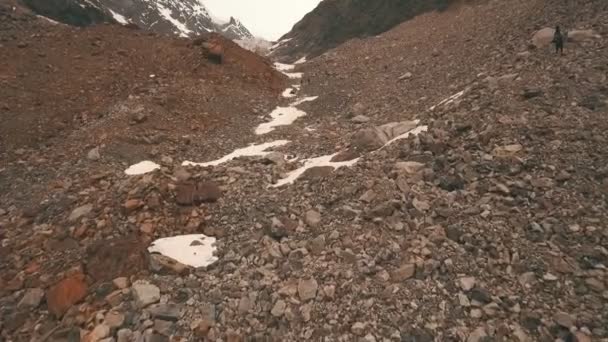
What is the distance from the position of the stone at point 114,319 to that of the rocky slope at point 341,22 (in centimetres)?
4376

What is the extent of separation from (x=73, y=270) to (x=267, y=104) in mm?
16635

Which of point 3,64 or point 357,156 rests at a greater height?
point 3,64

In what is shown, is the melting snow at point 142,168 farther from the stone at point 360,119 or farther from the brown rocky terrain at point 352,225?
the stone at point 360,119

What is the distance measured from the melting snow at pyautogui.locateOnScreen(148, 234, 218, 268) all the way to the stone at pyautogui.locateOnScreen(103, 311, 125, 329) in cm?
182

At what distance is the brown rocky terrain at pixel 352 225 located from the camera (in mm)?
6875

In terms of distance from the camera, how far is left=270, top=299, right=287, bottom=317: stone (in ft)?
23.6

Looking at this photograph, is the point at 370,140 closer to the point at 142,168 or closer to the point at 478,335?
the point at 478,335

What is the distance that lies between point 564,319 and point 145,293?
7.79m

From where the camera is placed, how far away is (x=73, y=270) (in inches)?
339

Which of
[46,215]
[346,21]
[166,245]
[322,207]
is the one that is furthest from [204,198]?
[346,21]

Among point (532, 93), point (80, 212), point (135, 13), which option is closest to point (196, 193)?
point (80, 212)

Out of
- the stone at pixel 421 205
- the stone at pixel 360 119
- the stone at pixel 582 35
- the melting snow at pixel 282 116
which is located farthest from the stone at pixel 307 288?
the stone at pixel 582 35

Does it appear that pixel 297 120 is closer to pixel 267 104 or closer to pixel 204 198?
pixel 267 104

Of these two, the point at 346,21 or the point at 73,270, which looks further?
the point at 346,21
